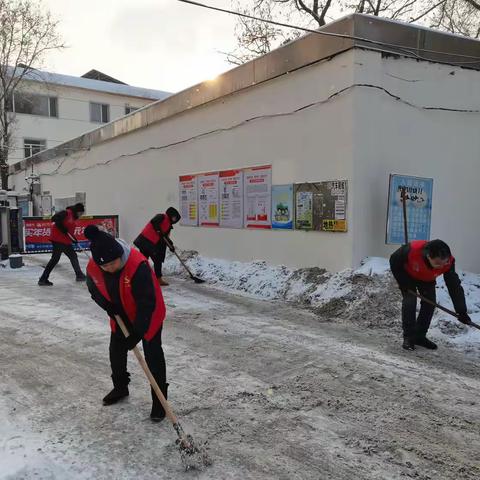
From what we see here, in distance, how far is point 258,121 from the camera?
860cm

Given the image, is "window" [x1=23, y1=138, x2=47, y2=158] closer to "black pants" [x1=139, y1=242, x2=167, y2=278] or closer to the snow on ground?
"black pants" [x1=139, y1=242, x2=167, y2=278]

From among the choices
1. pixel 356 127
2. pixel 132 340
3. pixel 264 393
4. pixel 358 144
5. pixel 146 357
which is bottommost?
pixel 264 393

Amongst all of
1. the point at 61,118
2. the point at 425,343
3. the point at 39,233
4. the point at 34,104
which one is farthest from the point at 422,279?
the point at 34,104

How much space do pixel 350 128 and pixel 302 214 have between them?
1566 millimetres

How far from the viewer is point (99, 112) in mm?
30500

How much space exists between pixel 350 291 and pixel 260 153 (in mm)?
3246

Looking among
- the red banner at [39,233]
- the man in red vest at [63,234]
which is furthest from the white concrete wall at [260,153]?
the man in red vest at [63,234]

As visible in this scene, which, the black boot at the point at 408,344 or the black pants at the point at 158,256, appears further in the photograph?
the black pants at the point at 158,256

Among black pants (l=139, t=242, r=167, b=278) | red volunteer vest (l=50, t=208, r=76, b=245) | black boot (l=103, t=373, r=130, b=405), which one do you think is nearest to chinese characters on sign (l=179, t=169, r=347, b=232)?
black pants (l=139, t=242, r=167, b=278)

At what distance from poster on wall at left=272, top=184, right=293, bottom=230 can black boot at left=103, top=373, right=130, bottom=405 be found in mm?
4767

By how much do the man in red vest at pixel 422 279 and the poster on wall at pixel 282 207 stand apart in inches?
125

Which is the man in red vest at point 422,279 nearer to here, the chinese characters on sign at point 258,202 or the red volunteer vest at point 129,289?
the chinese characters on sign at point 258,202

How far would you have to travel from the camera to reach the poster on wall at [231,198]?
9.06 meters

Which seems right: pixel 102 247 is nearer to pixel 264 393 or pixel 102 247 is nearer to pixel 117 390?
pixel 117 390
